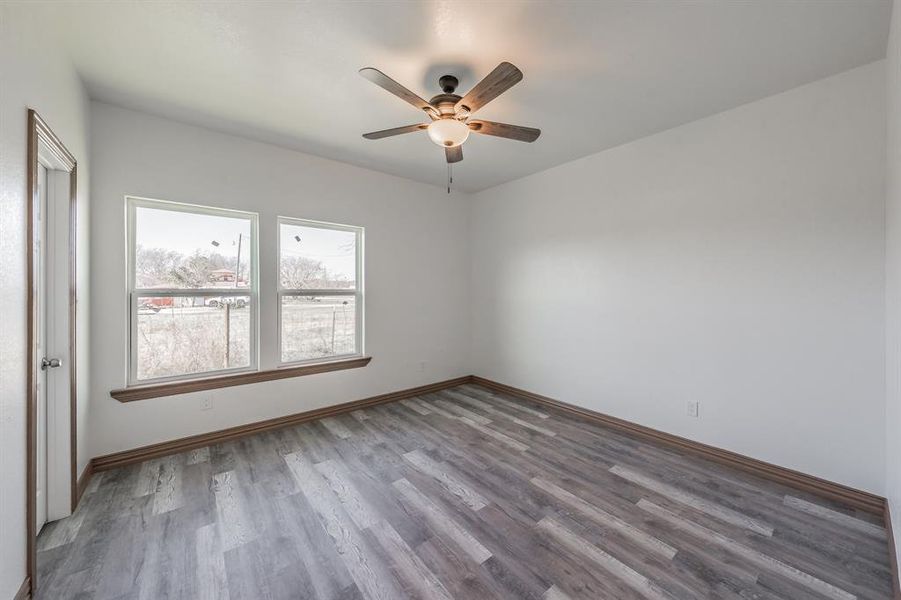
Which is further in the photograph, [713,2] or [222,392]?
[222,392]

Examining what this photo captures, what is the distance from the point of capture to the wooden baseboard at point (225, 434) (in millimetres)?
2617

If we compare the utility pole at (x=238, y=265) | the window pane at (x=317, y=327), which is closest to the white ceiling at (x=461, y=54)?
the utility pole at (x=238, y=265)

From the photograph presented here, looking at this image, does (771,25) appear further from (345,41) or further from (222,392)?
(222,392)

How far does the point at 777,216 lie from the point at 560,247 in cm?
180

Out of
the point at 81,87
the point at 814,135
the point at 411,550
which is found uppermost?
the point at 81,87

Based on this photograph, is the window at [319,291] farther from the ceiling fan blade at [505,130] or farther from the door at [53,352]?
the ceiling fan blade at [505,130]

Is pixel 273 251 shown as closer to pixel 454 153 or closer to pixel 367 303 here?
pixel 367 303

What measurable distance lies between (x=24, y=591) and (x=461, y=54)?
3264 millimetres

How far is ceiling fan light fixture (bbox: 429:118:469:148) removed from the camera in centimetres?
219

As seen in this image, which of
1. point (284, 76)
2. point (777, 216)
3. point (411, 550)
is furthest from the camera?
point (777, 216)

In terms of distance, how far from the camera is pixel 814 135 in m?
2.33

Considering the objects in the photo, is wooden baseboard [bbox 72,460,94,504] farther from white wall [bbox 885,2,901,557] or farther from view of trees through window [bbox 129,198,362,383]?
white wall [bbox 885,2,901,557]

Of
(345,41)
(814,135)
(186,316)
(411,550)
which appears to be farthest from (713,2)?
(186,316)

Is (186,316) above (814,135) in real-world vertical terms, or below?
below
